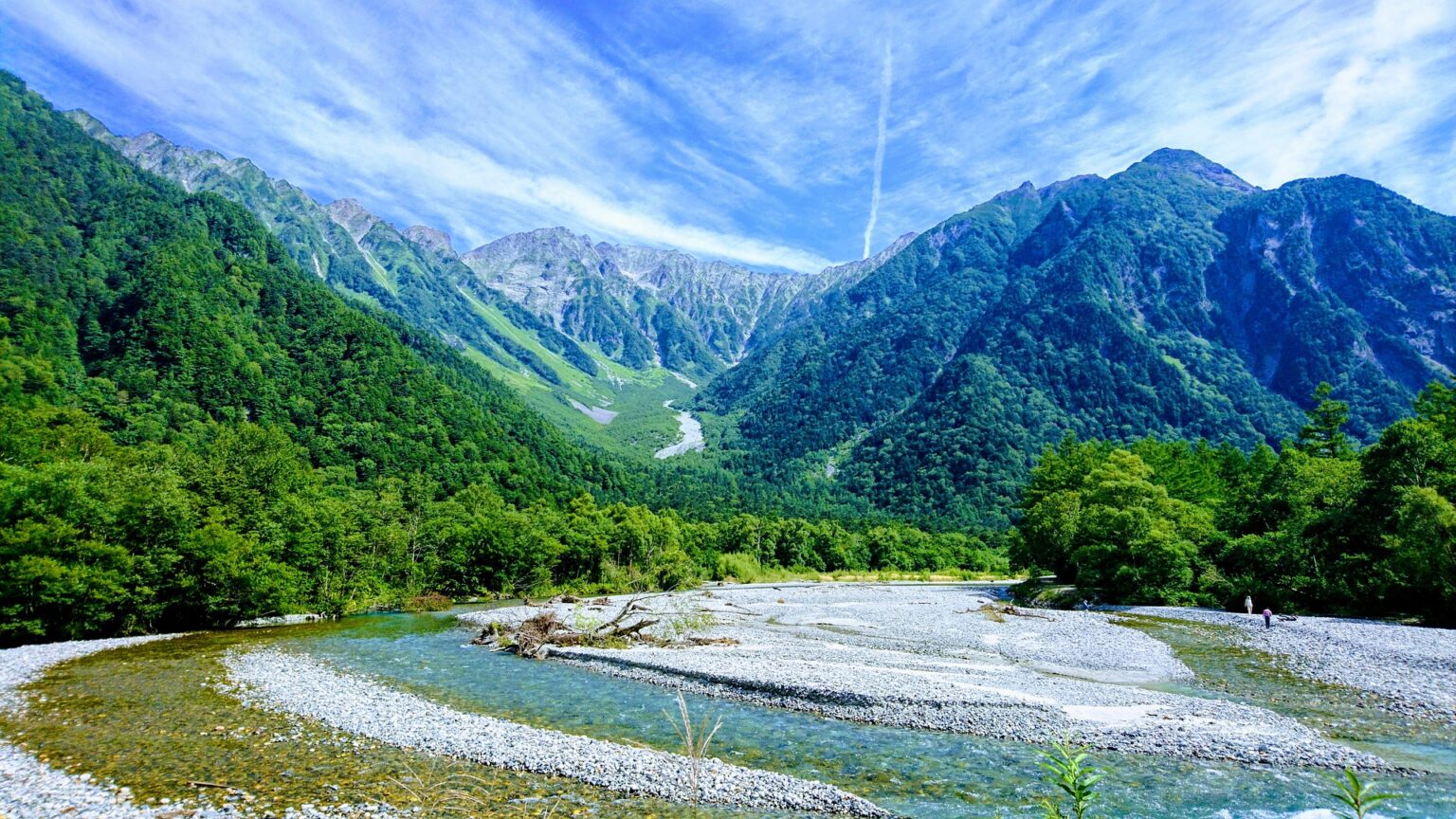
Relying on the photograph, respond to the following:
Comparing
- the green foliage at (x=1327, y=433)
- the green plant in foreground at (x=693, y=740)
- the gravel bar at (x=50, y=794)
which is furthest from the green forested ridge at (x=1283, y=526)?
the gravel bar at (x=50, y=794)

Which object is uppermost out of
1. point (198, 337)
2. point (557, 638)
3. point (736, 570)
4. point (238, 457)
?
point (198, 337)

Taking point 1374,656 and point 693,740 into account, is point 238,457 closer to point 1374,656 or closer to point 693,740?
point 693,740

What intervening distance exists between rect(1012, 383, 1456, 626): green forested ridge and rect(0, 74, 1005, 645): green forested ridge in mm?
50141

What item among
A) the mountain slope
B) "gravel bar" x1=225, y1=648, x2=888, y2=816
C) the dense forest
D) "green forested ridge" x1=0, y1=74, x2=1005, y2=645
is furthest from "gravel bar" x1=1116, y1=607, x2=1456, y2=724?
the mountain slope

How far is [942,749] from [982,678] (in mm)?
10031

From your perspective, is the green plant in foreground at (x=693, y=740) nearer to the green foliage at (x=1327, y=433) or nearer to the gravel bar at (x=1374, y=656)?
the gravel bar at (x=1374, y=656)

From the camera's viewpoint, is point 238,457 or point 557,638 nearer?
point 557,638

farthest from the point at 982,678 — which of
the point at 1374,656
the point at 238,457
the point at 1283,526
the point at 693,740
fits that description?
the point at 238,457

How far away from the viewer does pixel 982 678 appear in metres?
27.9

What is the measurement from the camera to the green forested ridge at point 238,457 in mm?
37406

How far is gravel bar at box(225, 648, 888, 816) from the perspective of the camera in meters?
15.5

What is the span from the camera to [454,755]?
18.0m

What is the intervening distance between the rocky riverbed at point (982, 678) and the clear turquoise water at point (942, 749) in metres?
1.20

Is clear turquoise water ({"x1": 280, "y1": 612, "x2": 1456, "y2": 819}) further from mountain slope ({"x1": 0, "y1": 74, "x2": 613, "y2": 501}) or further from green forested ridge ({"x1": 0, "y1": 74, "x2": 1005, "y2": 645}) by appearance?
mountain slope ({"x1": 0, "y1": 74, "x2": 613, "y2": 501})
